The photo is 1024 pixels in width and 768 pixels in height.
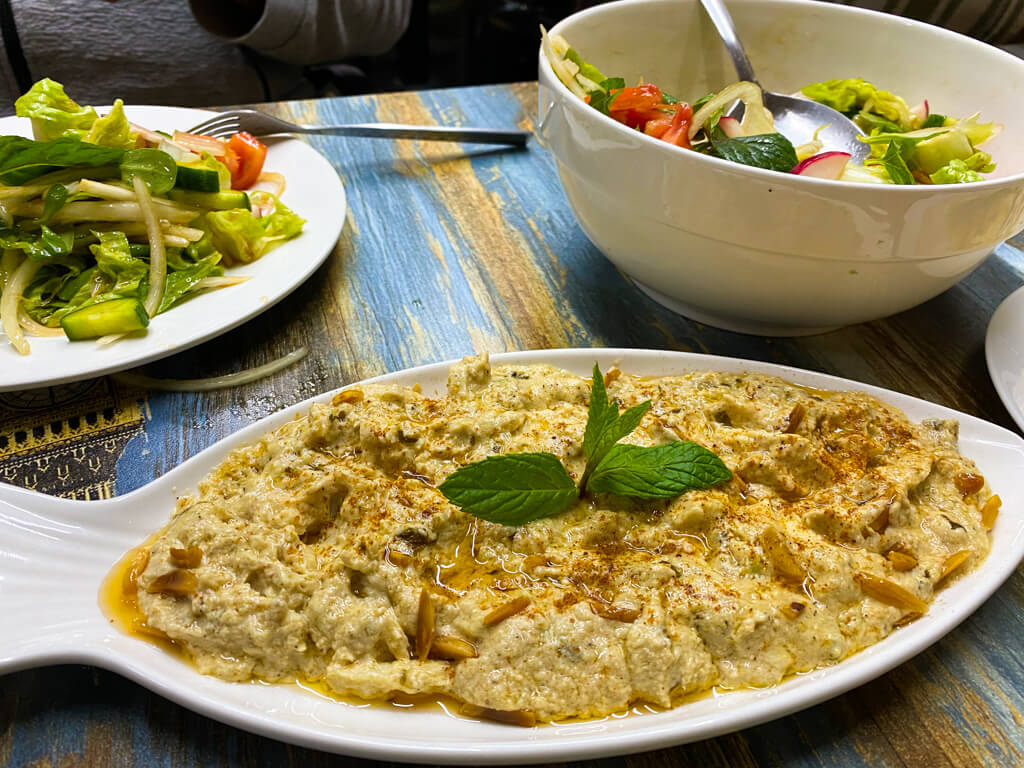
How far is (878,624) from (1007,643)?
0.36 m

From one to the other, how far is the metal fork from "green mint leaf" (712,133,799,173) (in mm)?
1317

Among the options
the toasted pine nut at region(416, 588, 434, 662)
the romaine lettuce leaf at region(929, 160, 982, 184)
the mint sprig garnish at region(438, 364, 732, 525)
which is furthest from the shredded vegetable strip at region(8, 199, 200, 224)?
the romaine lettuce leaf at region(929, 160, 982, 184)

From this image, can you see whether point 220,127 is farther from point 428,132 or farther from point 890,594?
point 890,594

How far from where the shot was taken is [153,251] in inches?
82.6

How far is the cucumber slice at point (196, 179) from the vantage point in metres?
2.26

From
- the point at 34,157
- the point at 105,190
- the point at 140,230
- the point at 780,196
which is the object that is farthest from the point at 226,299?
the point at 780,196

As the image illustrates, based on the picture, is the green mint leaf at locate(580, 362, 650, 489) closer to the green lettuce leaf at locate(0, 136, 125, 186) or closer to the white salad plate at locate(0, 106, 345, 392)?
the white salad plate at locate(0, 106, 345, 392)

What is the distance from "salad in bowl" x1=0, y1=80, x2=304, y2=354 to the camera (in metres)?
2.02

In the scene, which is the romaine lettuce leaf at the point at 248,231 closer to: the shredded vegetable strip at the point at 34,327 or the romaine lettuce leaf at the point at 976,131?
the shredded vegetable strip at the point at 34,327

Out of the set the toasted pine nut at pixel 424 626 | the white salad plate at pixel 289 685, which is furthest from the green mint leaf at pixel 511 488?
the white salad plate at pixel 289 685

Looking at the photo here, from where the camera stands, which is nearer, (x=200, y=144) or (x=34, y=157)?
(x=34, y=157)

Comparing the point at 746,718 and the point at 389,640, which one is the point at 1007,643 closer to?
the point at 746,718

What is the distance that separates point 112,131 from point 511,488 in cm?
190

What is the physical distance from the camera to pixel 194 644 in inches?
47.1
